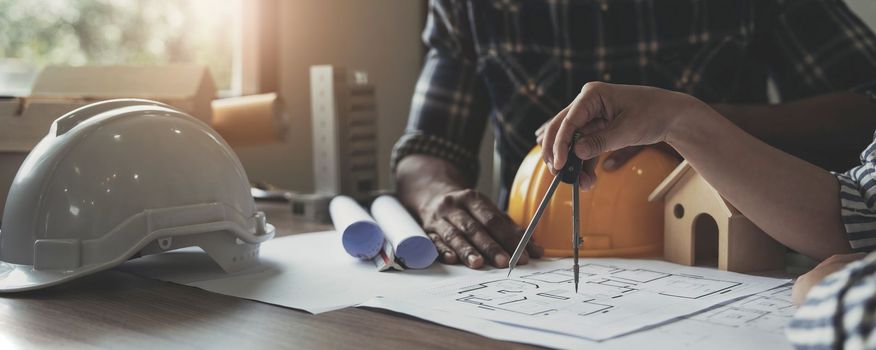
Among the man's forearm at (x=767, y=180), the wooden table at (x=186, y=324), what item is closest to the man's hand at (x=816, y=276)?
the man's forearm at (x=767, y=180)

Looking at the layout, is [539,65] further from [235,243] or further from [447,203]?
[235,243]

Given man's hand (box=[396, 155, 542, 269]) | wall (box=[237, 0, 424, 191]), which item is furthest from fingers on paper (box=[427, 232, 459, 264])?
wall (box=[237, 0, 424, 191])

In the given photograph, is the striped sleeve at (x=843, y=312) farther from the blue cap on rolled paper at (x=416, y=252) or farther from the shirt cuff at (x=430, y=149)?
the shirt cuff at (x=430, y=149)

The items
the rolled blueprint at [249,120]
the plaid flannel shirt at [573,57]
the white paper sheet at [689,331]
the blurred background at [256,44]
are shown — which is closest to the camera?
the white paper sheet at [689,331]

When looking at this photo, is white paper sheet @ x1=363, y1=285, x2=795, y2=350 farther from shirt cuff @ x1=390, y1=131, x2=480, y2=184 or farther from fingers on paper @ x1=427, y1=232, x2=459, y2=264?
shirt cuff @ x1=390, y1=131, x2=480, y2=184

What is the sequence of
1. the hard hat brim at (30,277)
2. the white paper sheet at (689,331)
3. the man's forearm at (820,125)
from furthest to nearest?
the man's forearm at (820,125), the hard hat brim at (30,277), the white paper sheet at (689,331)

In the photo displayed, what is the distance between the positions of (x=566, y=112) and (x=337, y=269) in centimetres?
33

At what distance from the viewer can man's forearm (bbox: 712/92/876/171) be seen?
1.27m

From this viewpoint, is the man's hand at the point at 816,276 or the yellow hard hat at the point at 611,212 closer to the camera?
the man's hand at the point at 816,276

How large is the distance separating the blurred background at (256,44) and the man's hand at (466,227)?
36.1 inches

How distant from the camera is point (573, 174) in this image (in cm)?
84

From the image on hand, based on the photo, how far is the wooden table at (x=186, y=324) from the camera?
25.7 inches

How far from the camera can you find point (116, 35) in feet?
6.16

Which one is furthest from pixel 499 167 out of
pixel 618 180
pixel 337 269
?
pixel 337 269
